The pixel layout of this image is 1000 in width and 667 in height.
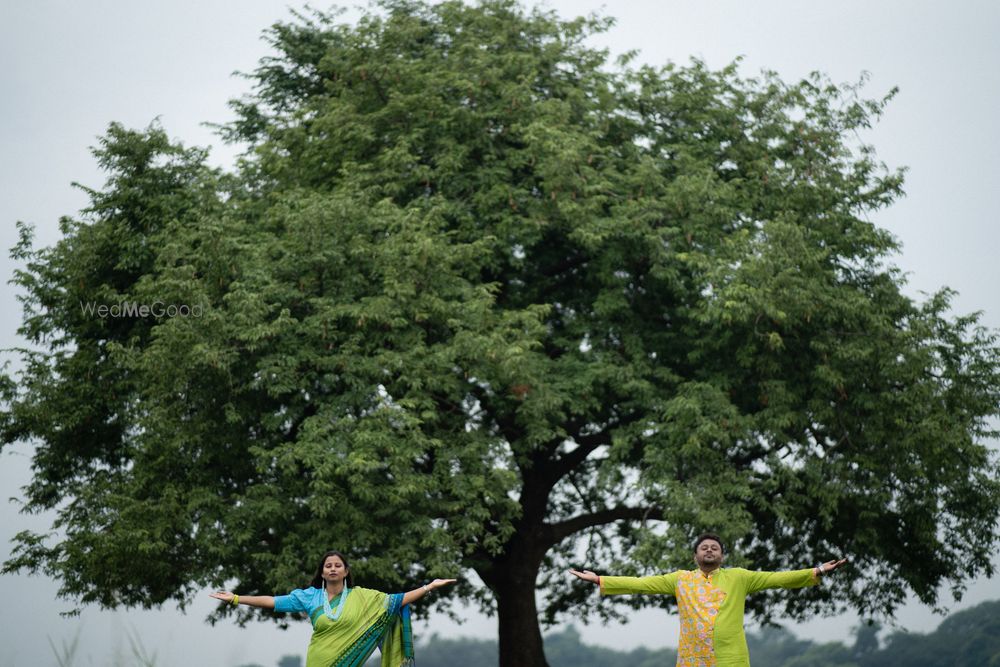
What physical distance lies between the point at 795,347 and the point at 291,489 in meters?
7.83

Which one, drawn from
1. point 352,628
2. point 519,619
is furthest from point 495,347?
point 352,628

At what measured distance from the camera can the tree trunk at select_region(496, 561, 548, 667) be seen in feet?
65.0

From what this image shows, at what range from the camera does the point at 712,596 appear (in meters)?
7.55

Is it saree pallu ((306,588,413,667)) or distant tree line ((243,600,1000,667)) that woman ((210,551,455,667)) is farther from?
distant tree line ((243,600,1000,667))

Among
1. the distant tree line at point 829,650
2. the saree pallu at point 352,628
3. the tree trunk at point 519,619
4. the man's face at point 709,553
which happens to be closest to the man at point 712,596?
the man's face at point 709,553

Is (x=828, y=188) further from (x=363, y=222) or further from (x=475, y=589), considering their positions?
(x=475, y=589)

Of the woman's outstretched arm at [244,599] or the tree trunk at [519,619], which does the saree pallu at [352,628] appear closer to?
the woman's outstretched arm at [244,599]

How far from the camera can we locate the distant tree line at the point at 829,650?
45.4 meters

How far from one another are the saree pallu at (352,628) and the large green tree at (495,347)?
6.94 metres

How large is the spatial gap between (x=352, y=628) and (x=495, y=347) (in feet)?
28.7

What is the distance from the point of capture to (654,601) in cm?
2245

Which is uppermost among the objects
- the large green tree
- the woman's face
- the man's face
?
the large green tree

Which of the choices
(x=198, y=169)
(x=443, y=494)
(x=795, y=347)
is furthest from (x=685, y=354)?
(x=198, y=169)

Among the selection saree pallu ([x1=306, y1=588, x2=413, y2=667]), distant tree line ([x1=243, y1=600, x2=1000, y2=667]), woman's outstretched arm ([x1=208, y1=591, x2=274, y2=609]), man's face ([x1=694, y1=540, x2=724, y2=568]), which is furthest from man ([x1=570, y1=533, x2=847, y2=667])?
distant tree line ([x1=243, y1=600, x2=1000, y2=667])
